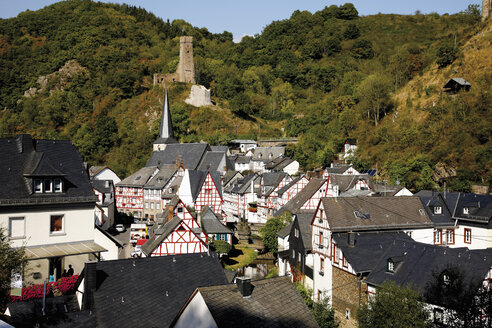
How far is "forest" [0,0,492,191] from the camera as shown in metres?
49.0

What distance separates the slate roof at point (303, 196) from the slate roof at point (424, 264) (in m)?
18.2

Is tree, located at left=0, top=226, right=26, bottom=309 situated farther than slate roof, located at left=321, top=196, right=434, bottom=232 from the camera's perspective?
No

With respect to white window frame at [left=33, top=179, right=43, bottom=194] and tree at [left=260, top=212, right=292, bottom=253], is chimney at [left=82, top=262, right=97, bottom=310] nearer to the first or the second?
white window frame at [left=33, top=179, right=43, bottom=194]

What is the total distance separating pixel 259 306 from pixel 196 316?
1.88 m

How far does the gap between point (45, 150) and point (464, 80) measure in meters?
47.8

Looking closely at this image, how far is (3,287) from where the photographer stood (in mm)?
12648

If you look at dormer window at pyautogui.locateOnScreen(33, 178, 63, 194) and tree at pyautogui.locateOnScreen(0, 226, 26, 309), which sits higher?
dormer window at pyautogui.locateOnScreen(33, 178, 63, 194)

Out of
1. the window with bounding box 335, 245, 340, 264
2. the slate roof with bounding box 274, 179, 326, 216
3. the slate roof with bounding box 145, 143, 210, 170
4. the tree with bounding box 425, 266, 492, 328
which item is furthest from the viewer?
the slate roof with bounding box 145, 143, 210, 170

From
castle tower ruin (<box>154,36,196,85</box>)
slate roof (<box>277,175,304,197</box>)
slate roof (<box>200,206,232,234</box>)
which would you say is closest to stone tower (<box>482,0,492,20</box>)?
slate roof (<box>277,175,304,197</box>)

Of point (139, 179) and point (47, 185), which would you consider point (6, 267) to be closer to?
point (47, 185)

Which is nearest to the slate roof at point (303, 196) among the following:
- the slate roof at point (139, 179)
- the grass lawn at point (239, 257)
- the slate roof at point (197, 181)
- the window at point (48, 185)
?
the grass lawn at point (239, 257)

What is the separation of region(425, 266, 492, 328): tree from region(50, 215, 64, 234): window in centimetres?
1664

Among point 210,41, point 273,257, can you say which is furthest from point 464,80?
point 210,41

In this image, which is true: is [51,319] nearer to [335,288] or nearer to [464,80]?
[335,288]
